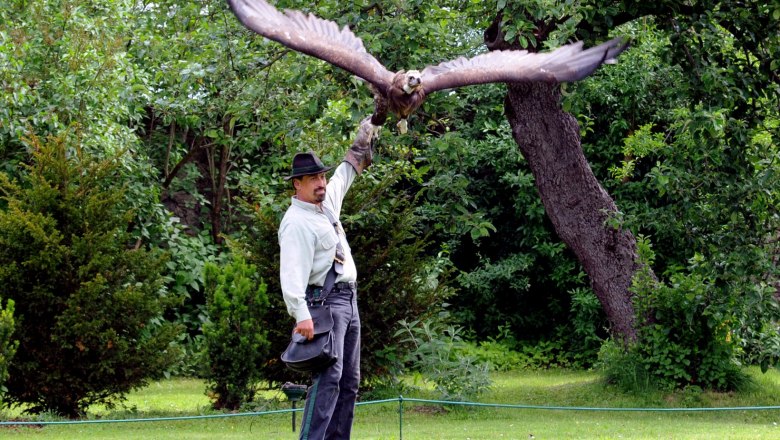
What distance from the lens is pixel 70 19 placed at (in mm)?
14445

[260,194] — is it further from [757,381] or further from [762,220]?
[757,381]

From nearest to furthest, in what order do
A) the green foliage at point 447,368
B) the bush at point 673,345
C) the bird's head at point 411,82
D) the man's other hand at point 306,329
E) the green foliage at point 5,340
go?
the man's other hand at point 306,329 → the bird's head at point 411,82 → the green foliage at point 5,340 → the green foliage at point 447,368 → the bush at point 673,345

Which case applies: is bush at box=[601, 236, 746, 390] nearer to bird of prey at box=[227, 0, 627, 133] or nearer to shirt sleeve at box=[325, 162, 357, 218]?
bird of prey at box=[227, 0, 627, 133]

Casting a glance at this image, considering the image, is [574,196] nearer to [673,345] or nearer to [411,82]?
[673,345]

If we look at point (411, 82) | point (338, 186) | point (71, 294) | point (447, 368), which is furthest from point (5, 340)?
point (411, 82)

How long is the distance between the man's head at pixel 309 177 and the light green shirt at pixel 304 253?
0.06 metres

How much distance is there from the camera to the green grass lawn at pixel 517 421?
10.3 m

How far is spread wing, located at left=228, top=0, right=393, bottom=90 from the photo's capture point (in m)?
6.92

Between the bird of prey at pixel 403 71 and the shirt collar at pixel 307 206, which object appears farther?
the bird of prey at pixel 403 71

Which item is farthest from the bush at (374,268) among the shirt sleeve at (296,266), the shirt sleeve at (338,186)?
the shirt sleeve at (296,266)

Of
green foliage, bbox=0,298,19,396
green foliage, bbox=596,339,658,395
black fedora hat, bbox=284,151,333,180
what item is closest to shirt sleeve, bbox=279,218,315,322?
black fedora hat, bbox=284,151,333,180

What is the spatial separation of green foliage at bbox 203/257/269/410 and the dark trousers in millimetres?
5554

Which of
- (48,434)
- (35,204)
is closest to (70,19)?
(35,204)

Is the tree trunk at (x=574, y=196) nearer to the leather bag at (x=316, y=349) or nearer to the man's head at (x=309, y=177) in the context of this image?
the man's head at (x=309, y=177)
